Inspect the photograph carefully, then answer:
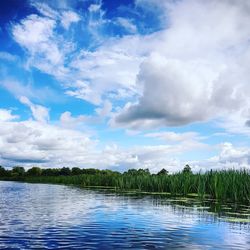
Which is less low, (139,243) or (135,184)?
(135,184)

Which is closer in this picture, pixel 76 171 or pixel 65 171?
pixel 76 171

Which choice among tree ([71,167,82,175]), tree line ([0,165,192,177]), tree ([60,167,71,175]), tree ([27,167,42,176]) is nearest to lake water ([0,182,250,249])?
tree line ([0,165,192,177])

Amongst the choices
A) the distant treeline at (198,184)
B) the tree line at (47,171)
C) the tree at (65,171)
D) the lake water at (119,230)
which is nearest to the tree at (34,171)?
the tree line at (47,171)

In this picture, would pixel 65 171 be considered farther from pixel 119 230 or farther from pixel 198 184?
pixel 119 230

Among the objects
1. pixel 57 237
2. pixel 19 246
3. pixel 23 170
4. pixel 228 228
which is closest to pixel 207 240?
pixel 228 228

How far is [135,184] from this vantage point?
33469mm

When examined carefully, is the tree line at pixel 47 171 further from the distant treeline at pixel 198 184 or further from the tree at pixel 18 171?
the distant treeline at pixel 198 184

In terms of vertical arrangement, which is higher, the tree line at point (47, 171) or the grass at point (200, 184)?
the tree line at point (47, 171)

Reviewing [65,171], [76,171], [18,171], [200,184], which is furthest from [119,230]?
[18,171]

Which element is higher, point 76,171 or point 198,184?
point 76,171

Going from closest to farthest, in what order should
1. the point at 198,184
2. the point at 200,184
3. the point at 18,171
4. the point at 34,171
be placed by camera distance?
the point at 200,184 → the point at 198,184 → the point at 34,171 → the point at 18,171

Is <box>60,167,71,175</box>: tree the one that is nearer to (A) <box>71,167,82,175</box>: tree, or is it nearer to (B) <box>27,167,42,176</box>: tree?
(A) <box>71,167,82,175</box>: tree

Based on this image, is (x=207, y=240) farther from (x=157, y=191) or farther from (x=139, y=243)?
(x=157, y=191)

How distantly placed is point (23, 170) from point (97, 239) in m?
101
